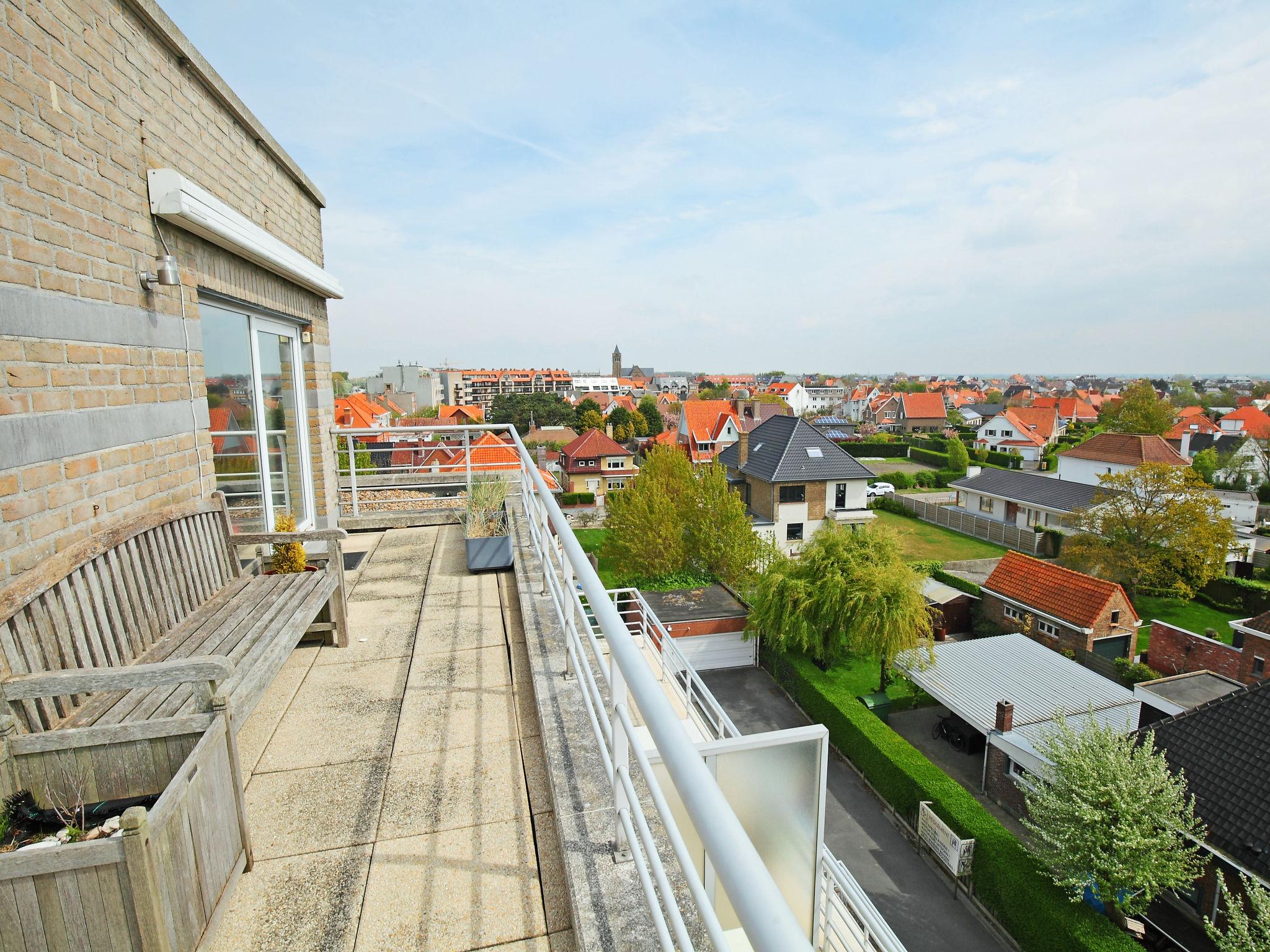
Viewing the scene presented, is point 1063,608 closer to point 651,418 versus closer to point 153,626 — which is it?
point 153,626

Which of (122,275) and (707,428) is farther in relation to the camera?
(707,428)

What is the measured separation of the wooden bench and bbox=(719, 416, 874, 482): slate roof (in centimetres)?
2674

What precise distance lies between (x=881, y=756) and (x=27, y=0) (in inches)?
548

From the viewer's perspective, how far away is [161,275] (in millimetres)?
3551

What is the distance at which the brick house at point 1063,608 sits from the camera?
18125 millimetres

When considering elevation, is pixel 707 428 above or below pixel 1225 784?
above

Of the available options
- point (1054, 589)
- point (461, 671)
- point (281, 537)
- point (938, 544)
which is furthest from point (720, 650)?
point (938, 544)

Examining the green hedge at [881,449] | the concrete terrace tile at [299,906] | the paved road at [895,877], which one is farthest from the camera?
the green hedge at [881,449]

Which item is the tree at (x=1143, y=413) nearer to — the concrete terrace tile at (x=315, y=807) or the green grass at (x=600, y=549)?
the green grass at (x=600, y=549)

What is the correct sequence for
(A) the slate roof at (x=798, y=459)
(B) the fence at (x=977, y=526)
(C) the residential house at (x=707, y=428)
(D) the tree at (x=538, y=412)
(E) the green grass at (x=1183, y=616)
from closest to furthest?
(E) the green grass at (x=1183, y=616) < (A) the slate roof at (x=798, y=459) < (B) the fence at (x=977, y=526) < (C) the residential house at (x=707, y=428) < (D) the tree at (x=538, y=412)

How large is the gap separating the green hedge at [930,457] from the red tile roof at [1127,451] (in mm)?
12392

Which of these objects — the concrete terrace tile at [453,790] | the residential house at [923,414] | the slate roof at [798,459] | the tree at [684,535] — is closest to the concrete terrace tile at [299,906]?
the concrete terrace tile at [453,790]

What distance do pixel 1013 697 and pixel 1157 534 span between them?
13196 millimetres

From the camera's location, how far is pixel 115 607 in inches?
111
